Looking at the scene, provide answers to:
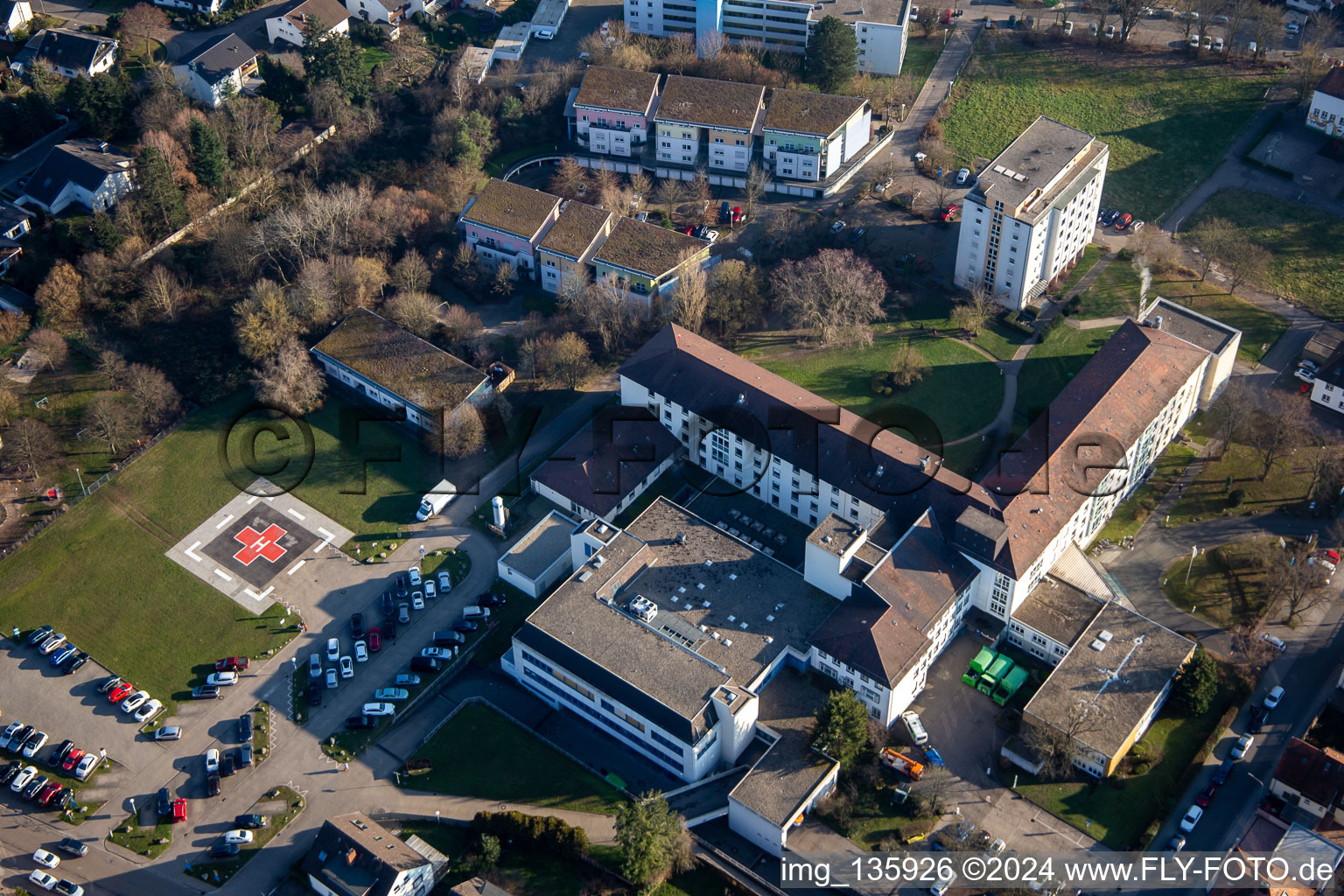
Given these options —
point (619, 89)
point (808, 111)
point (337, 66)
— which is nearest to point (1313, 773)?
point (808, 111)

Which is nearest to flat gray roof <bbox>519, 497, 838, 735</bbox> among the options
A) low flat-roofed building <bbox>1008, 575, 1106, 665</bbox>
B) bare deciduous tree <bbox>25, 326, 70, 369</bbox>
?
low flat-roofed building <bbox>1008, 575, 1106, 665</bbox>

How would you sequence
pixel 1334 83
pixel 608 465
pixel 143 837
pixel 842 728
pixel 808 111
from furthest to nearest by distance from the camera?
pixel 1334 83, pixel 808 111, pixel 608 465, pixel 143 837, pixel 842 728

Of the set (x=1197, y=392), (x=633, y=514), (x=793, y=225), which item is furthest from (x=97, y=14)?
(x=1197, y=392)

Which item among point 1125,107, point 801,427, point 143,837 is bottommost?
point 143,837

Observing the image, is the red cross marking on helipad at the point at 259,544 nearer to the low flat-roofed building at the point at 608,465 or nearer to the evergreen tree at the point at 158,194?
the low flat-roofed building at the point at 608,465

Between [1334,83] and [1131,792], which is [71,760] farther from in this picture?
[1334,83]

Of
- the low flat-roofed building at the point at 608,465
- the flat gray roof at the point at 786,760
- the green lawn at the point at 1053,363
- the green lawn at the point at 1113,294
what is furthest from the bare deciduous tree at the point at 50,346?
the green lawn at the point at 1113,294
